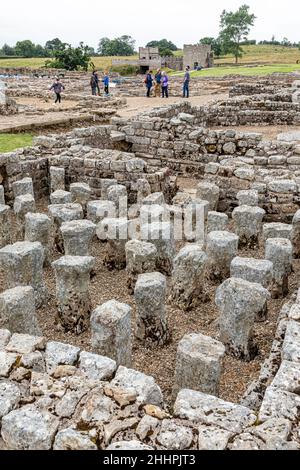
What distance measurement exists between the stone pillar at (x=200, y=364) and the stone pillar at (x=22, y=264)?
274 centimetres

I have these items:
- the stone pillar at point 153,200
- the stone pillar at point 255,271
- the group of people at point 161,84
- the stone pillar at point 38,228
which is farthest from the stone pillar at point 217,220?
the group of people at point 161,84

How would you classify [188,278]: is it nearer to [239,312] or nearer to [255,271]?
[255,271]

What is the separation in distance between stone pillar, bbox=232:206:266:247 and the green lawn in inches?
367

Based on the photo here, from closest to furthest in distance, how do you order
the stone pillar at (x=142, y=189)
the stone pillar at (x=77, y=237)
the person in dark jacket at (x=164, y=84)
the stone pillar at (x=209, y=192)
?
the stone pillar at (x=77, y=237), the stone pillar at (x=209, y=192), the stone pillar at (x=142, y=189), the person in dark jacket at (x=164, y=84)

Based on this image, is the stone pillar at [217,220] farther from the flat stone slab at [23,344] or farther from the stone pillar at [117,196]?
the flat stone slab at [23,344]

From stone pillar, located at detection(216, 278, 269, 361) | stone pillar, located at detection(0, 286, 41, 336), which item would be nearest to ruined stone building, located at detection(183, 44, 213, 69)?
stone pillar, located at detection(216, 278, 269, 361)

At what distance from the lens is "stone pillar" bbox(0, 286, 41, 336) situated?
5590 millimetres

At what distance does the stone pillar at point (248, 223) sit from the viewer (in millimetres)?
8641

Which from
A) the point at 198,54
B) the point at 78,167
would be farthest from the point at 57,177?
the point at 198,54

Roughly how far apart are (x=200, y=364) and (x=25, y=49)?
4045 inches

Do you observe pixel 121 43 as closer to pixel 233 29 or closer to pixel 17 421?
pixel 233 29

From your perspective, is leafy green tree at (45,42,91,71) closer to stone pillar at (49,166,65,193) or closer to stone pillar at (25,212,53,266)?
stone pillar at (49,166,65,193)
